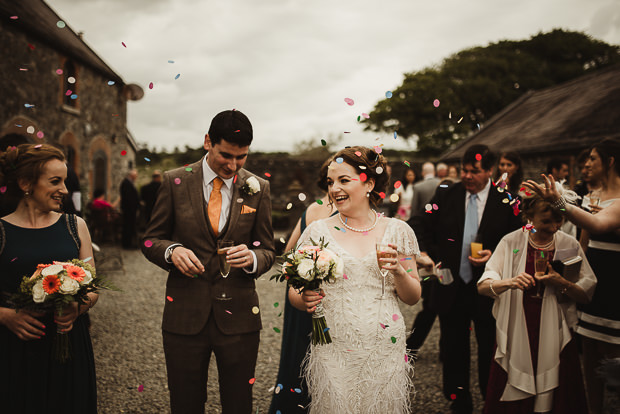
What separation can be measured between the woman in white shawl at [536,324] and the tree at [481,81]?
33469mm

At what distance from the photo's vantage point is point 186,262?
7.54 ft

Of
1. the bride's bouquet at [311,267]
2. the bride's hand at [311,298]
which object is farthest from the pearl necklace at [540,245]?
the bride's hand at [311,298]

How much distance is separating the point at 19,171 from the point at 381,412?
→ 2515 millimetres

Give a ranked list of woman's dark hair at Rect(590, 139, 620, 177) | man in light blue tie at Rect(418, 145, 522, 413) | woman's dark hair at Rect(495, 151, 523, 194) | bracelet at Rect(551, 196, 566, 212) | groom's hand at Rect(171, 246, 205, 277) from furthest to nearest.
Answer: woman's dark hair at Rect(495, 151, 523, 194) < man in light blue tie at Rect(418, 145, 522, 413) < woman's dark hair at Rect(590, 139, 620, 177) < bracelet at Rect(551, 196, 566, 212) < groom's hand at Rect(171, 246, 205, 277)

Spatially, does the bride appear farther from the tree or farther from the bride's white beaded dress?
the tree

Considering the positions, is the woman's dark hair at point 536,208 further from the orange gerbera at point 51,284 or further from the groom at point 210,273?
the orange gerbera at point 51,284

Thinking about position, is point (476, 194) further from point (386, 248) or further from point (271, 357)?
point (271, 357)

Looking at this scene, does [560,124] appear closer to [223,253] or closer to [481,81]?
[223,253]

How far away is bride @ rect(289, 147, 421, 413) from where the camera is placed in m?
2.39

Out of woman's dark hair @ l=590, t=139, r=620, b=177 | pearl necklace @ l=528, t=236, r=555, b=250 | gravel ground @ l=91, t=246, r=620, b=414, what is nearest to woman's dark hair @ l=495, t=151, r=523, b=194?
woman's dark hair @ l=590, t=139, r=620, b=177

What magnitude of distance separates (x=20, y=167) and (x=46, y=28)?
13.5 m

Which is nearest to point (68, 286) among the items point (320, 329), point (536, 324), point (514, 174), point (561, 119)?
point (320, 329)

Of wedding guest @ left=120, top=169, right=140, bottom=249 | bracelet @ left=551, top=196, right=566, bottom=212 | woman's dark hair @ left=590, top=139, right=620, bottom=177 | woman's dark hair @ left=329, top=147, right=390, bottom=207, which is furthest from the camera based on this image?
wedding guest @ left=120, top=169, right=140, bottom=249

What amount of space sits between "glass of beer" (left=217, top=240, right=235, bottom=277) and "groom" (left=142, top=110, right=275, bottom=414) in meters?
0.07
